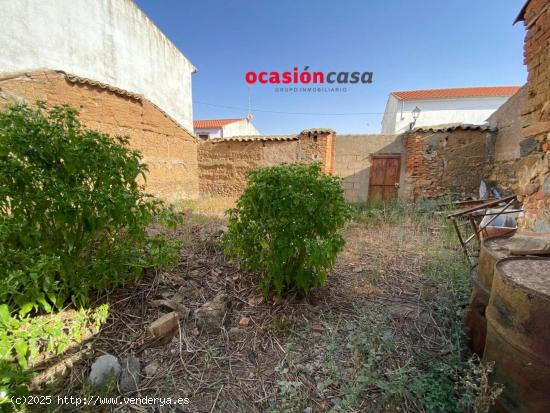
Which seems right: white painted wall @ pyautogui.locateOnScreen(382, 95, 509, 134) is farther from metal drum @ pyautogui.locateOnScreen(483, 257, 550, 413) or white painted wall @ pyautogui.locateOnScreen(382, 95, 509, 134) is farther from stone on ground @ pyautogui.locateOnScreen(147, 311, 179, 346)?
stone on ground @ pyautogui.locateOnScreen(147, 311, 179, 346)

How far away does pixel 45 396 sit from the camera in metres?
1.47

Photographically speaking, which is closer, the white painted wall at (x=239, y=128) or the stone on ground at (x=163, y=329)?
the stone on ground at (x=163, y=329)

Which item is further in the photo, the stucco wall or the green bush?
the stucco wall

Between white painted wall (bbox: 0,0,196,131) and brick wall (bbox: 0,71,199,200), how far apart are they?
1.30 feet

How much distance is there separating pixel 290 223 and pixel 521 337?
58.6 inches

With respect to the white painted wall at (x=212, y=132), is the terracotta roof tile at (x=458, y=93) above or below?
above

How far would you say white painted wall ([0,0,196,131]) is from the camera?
4422mm

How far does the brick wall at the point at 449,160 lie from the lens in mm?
6590

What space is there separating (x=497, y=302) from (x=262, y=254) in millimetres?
1650

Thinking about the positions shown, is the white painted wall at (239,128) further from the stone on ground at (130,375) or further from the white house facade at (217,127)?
the stone on ground at (130,375)

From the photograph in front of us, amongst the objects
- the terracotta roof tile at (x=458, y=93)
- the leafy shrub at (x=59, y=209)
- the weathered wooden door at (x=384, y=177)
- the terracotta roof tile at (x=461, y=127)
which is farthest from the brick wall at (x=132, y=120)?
the terracotta roof tile at (x=458, y=93)

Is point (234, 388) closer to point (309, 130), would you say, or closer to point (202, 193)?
point (309, 130)

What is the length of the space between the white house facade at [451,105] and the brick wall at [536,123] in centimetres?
1581

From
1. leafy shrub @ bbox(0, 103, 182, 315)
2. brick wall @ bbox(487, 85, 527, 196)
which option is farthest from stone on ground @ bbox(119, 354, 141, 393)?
brick wall @ bbox(487, 85, 527, 196)
